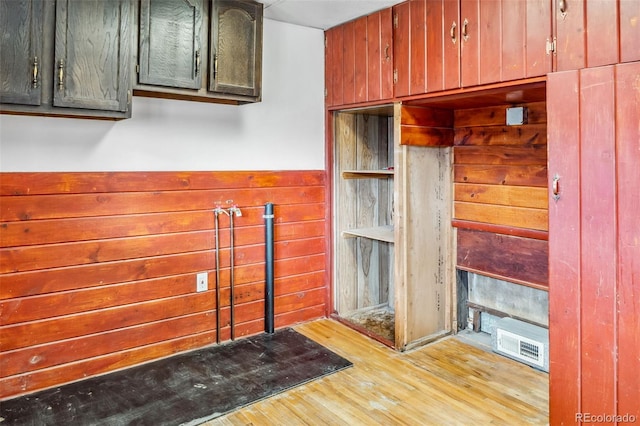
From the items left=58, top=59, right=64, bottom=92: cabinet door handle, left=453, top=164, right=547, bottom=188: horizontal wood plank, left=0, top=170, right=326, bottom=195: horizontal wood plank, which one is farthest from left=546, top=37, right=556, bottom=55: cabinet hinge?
left=58, top=59, right=64, bottom=92: cabinet door handle

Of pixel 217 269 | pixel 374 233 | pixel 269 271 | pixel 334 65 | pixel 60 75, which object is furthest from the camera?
pixel 374 233

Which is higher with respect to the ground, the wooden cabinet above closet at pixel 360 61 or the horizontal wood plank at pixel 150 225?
the wooden cabinet above closet at pixel 360 61

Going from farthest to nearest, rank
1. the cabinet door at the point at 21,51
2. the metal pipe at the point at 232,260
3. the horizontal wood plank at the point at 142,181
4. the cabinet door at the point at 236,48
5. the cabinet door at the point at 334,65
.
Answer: the cabinet door at the point at 334,65
the metal pipe at the point at 232,260
the cabinet door at the point at 236,48
the horizontal wood plank at the point at 142,181
the cabinet door at the point at 21,51

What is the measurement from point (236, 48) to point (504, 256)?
7.37ft

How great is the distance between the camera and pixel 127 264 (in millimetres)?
A: 2883

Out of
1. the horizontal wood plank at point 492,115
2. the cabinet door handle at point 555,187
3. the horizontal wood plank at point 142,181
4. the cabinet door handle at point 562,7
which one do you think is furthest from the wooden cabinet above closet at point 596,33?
the horizontal wood plank at point 142,181

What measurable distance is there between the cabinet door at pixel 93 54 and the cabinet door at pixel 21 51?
84 millimetres

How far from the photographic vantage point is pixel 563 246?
218cm

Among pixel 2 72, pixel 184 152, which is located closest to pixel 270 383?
pixel 184 152

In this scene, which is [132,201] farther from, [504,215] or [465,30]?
[504,215]

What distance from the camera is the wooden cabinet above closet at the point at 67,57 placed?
216 centimetres

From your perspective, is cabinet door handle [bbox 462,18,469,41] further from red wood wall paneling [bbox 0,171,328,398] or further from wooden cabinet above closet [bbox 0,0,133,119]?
wooden cabinet above closet [bbox 0,0,133,119]

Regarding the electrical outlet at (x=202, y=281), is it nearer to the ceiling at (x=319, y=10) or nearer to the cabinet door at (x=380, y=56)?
the cabinet door at (x=380, y=56)

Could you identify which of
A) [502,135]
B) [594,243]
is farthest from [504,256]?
[594,243]
